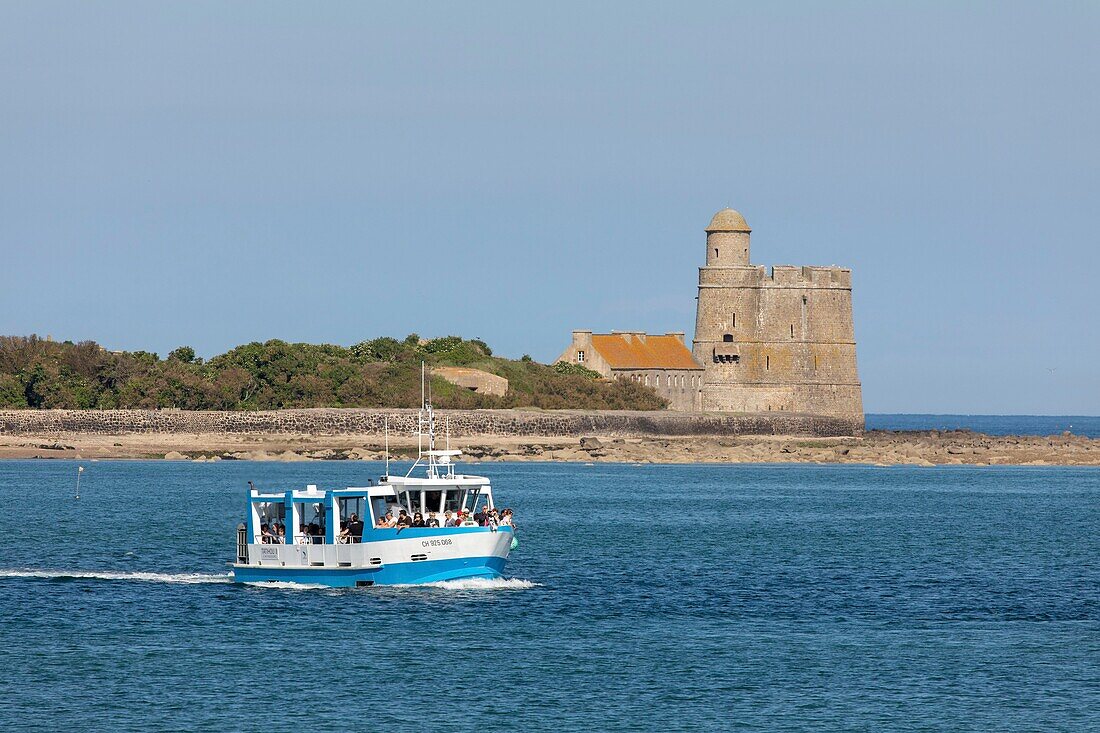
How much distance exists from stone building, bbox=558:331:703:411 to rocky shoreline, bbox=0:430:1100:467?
813 centimetres

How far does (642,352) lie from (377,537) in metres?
80.5

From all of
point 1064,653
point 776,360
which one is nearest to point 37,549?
point 1064,653

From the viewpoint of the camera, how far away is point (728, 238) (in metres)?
113

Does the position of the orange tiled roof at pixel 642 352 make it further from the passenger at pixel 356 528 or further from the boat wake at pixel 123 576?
the passenger at pixel 356 528

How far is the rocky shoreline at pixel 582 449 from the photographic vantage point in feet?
303

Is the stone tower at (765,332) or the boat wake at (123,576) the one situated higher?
the stone tower at (765,332)

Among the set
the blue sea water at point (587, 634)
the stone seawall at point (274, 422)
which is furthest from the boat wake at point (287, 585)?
the stone seawall at point (274, 422)

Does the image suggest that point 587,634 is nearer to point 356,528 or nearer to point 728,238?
point 356,528

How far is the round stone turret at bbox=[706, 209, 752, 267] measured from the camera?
11325 centimetres

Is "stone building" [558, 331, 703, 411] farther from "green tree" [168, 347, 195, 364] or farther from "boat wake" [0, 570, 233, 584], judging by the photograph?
"boat wake" [0, 570, 233, 584]

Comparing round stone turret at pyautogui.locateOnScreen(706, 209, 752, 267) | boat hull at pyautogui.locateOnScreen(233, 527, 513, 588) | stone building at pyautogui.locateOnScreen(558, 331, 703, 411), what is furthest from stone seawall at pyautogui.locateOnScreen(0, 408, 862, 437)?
boat hull at pyautogui.locateOnScreen(233, 527, 513, 588)

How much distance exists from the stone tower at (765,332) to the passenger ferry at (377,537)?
77309mm

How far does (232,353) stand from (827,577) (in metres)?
65.8

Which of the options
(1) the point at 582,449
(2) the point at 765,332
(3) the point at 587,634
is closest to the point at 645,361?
(2) the point at 765,332
